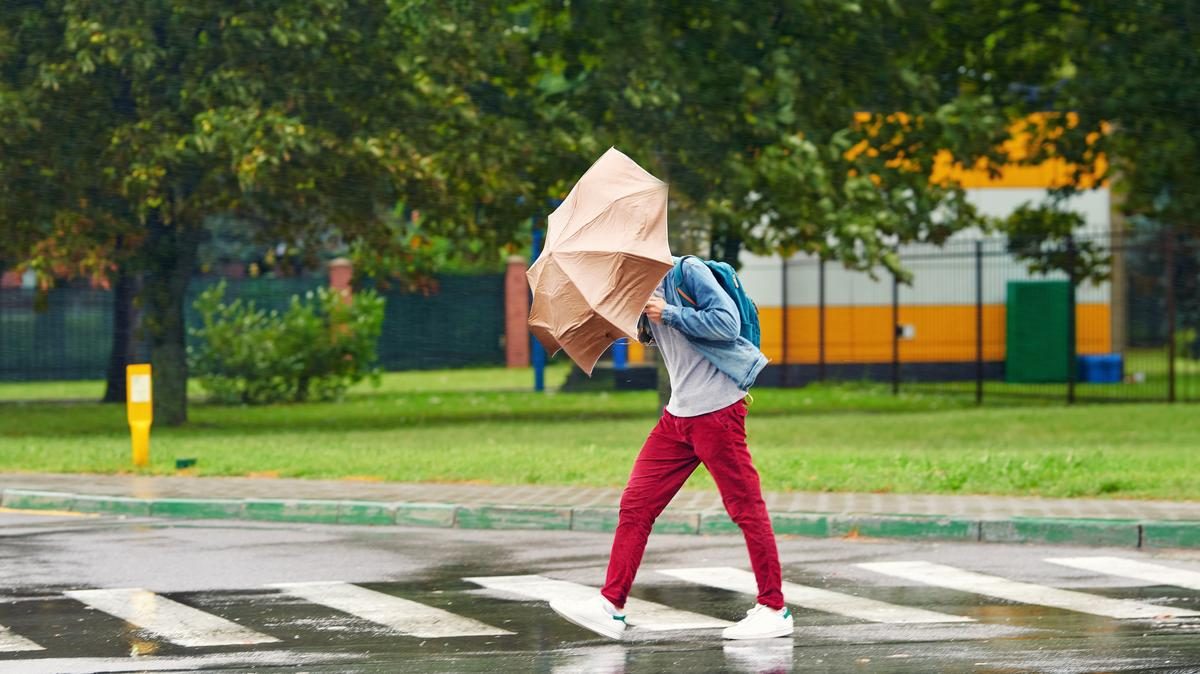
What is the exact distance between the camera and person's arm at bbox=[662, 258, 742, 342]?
7.03m

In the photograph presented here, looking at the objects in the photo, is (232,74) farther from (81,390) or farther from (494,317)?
(494,317)

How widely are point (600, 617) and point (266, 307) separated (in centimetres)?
3229

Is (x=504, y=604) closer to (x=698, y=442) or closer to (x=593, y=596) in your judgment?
(x=593, y=596)

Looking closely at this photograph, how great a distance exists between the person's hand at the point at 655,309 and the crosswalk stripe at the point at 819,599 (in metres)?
1.73

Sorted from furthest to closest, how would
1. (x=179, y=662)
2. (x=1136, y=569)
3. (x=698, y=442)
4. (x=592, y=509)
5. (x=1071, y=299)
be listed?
(x=1071, y=299) → (x=592, y=509) → (x=1136, y=569) → (x=698, y=442) → (x=179, y=662)

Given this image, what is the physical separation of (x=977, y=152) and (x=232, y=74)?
387 inches

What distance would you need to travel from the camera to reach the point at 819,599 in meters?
8.39

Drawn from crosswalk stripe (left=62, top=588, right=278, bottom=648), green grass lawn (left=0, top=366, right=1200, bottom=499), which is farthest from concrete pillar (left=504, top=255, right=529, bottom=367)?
crosswalk stripe (left=62, top=588, right=278, bottom=648)

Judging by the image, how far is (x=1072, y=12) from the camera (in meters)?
23.5

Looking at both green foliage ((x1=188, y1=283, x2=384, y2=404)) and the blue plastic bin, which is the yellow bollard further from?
the blue plastic bin

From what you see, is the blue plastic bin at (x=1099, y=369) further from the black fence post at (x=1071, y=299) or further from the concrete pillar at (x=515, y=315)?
the concrete pillar at (x=515, y=315)

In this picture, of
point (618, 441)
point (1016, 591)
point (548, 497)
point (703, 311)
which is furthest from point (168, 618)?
point (618, 441)

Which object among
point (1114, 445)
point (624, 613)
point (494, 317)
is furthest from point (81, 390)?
point (624, 613)

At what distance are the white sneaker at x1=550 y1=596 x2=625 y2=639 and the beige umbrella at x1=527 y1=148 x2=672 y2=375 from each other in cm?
98
